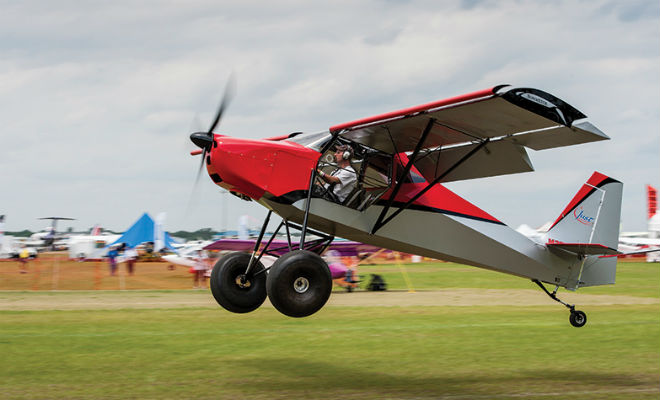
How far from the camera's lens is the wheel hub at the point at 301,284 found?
364 inches

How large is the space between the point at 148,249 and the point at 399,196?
5407 cm

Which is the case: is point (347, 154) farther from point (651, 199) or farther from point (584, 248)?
point (651, 199)

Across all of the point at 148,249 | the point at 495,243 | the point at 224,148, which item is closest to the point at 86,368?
the point at 224,148

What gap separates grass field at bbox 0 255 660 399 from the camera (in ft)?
41.5

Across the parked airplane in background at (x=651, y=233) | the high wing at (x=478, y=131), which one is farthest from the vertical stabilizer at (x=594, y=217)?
the parked airplane in background at (x=651, y=233)

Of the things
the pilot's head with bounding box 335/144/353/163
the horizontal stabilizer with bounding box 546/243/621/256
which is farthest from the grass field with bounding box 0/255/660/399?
the pilot's head with bounding box 335/144/353/163

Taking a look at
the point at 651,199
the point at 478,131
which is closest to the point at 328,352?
the point at 478,131

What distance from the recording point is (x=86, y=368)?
1412cm

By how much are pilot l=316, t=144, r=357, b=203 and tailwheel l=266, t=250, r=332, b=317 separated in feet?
4.86

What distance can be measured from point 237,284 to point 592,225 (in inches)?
294

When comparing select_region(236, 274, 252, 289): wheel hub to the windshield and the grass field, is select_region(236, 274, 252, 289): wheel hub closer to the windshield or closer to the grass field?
the grass field

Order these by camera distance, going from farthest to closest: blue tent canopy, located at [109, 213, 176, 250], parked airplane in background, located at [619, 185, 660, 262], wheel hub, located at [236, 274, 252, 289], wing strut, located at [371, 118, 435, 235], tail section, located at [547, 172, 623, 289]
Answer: parked airplane in background, located at [619, 185, 660, 262] < blue tent canopy, located at [109, 213, 176, 250] < tail section, located at [547, 172, 623, 289] < wheel hub, located at [236, 274, 252, 289] < wing strut, located at [371, 118, 435, 235]

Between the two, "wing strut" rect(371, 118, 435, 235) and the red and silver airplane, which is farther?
"wing strut" rect(371, 118, 435, 235)

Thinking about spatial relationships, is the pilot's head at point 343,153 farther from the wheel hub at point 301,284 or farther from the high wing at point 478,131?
the wheel hub at point 301,284
